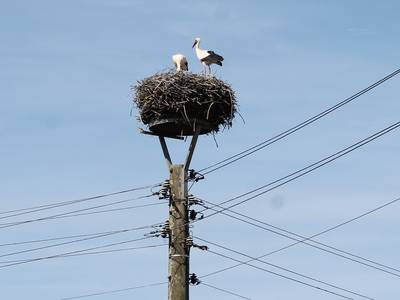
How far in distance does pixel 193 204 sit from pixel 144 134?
1.85m

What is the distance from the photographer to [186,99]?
572 inches

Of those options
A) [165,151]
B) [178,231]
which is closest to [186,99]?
[165,151]

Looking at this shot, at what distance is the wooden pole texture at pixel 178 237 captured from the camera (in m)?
12.5

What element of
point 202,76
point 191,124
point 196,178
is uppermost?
point 202,76

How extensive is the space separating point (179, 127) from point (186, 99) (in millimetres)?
460

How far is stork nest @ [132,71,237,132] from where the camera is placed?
14508mm

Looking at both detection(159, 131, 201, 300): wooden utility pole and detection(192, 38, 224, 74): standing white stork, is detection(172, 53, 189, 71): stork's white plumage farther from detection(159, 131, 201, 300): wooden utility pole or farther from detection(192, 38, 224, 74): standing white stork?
detection(159, 131, 201, 300): wooden utility pole

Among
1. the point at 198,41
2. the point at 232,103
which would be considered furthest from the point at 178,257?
the point at 198,41

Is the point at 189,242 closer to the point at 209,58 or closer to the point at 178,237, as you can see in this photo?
the point at 178,237

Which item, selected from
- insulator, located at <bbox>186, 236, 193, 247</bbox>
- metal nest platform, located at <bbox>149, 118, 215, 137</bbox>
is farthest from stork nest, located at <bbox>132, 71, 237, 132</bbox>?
insulator, located at <bbox>186, 236, 193, 247</bbox>

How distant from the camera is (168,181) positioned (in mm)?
13422

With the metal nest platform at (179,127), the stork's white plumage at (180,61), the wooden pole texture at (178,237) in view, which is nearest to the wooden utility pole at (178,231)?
the wooden pole texture at (178,237)

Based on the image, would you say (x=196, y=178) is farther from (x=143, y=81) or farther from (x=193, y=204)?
(x=143, y=81)

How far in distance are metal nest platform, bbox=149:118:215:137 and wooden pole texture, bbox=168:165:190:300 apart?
99 cm
